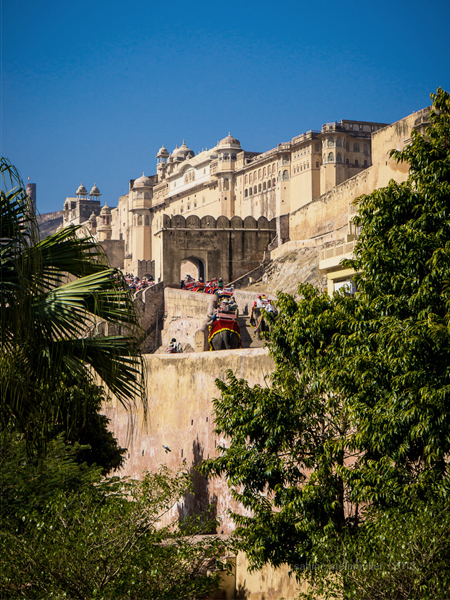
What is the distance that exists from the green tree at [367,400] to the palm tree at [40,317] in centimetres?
240

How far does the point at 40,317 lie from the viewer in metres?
4.35

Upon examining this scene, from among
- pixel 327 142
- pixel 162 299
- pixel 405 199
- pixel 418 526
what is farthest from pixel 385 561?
pixel 327 142

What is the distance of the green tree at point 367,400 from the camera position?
5.97 m

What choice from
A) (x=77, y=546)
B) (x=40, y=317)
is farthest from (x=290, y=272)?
(x=40, y=317)

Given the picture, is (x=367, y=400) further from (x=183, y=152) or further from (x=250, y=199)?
(x=183, y=152)

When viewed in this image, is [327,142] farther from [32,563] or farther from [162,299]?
[32,563]

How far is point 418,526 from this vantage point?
5.54 meters

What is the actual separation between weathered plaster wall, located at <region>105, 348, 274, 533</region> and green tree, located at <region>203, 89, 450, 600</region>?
328cm

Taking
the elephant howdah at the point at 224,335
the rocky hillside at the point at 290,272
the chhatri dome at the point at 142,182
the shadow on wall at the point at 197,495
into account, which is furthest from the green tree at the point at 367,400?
the chhatri dome at the point at 142,182

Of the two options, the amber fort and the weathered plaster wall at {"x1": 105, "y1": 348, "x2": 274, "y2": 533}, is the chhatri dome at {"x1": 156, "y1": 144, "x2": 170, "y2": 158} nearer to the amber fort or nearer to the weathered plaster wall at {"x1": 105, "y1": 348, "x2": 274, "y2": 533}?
the amber fort

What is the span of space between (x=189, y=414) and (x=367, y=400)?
237 inches

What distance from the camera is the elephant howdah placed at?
48.8 feet

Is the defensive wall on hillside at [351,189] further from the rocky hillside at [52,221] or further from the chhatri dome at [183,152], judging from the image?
the rocky hillside at [52,221]

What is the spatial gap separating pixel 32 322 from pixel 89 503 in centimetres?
256
